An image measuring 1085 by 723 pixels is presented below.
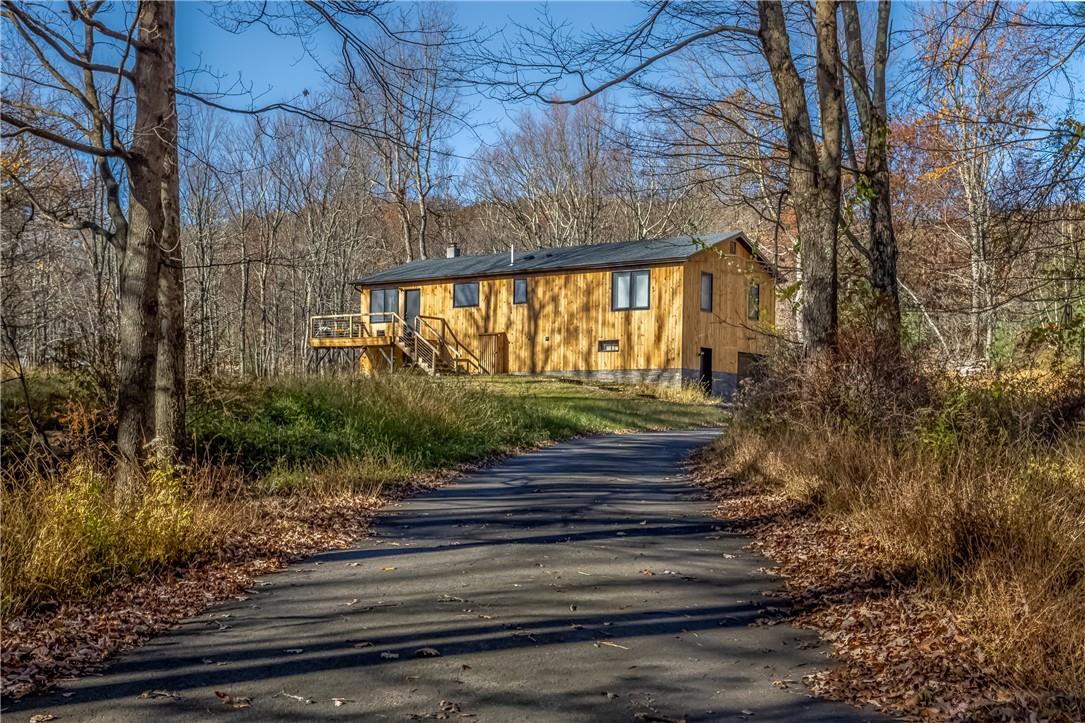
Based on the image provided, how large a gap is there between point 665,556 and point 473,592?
74.4 inches

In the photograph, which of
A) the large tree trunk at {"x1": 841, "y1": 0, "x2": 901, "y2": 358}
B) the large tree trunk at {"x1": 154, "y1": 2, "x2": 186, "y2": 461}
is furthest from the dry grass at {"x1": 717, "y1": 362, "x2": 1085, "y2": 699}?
the large tree trunk at {"x1": 154, "y1": 2, "x2": 186, "y2": 461}

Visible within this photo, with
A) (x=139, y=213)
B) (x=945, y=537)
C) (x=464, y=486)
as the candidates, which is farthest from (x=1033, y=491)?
(x=139, y=213)

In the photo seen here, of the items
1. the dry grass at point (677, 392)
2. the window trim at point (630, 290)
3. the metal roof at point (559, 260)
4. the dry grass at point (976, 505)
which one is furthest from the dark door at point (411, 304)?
the dry grass at point (976, 505)

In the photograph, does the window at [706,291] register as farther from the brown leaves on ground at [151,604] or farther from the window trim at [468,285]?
the brown leaves on ground at [151,604]

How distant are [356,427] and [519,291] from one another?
20991 mm

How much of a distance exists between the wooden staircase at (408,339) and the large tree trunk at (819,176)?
22.9 metres

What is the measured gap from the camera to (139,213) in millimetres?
8648

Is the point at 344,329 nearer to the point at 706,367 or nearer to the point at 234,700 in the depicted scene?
the point at 706,367

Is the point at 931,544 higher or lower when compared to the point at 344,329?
lower

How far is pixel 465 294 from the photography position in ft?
118

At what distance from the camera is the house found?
103 feet

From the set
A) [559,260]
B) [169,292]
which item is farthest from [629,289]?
[169,292]

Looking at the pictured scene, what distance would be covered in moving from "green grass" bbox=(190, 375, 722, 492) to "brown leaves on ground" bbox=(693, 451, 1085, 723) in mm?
5983

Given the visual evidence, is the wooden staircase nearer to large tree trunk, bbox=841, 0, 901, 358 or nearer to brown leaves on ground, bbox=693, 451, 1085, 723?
large tree trunk, bbox=841, 0, 901, 358
